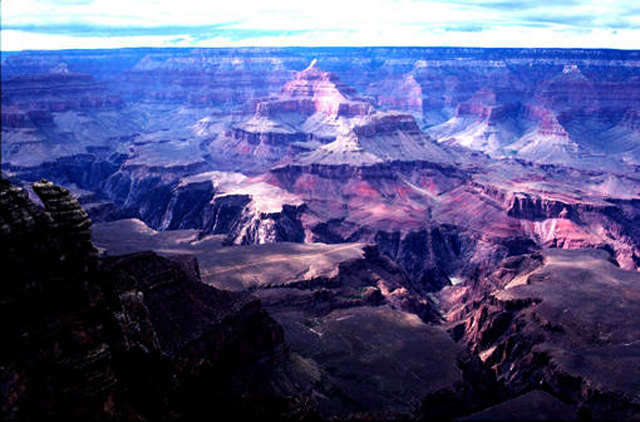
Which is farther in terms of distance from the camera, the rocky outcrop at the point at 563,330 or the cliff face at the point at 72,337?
the rocky outcrop at the point at 563,330

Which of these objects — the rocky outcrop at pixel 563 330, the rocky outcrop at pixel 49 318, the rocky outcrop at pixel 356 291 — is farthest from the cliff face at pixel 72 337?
the rocky outcrop at pixel 356 291

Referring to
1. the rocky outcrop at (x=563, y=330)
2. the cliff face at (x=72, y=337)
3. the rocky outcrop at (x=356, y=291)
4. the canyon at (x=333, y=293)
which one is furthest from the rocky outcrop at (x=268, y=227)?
the cliff face at (x=72, y=337)

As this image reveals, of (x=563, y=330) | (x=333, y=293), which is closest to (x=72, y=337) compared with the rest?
(x=333, y=293)

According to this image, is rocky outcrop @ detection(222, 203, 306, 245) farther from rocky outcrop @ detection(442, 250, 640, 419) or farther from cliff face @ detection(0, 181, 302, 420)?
cliff face @ detection(0, 181, 302, 420)

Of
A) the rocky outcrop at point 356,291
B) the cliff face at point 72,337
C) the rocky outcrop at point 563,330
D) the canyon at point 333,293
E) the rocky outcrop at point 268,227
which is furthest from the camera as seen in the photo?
the rocky outcrop at point 268,227

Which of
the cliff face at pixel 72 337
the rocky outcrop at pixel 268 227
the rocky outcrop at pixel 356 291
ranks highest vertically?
the cliff face at pixel 72 337

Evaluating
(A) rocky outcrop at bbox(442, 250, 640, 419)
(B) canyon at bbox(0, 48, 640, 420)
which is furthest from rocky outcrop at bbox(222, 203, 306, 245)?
(A) rocky outcrop at bbox(442, 250, 640, 419)

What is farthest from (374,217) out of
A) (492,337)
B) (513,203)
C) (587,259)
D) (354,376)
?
(354,376)

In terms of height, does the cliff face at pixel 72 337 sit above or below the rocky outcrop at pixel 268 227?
above

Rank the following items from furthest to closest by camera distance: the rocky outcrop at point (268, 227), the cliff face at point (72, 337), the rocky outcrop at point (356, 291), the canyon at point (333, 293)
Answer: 1. the rocky outcrop at point (268, 227)
2. the rocky outcrop at point (356, 291)
3. the canyon at point (333, 293)
4. the cliff face at point (72, 337)

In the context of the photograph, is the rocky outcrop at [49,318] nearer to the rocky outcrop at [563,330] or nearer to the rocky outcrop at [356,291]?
the rocky outcrop at [563,330]

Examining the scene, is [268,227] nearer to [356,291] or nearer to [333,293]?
[356,291]
